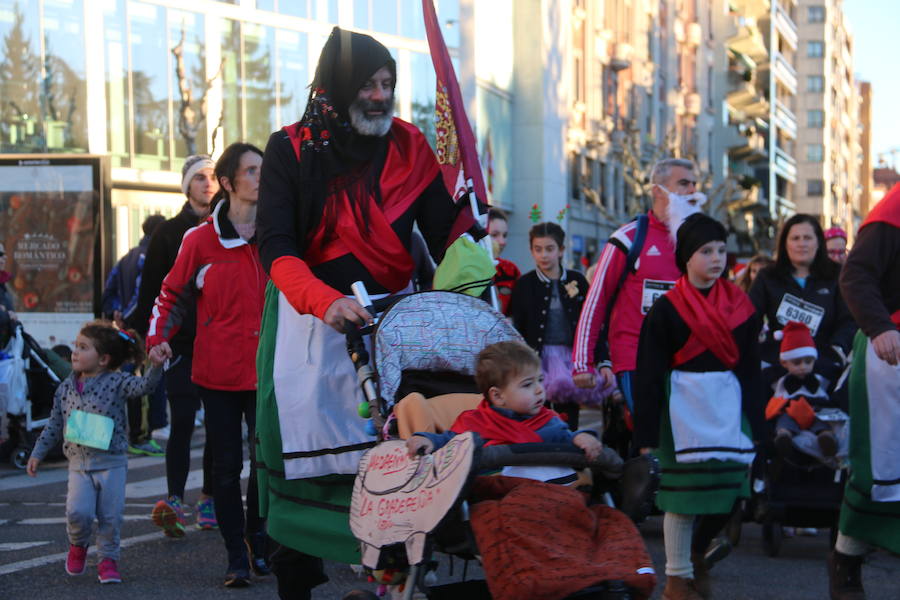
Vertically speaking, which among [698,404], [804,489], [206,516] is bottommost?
[206,516]

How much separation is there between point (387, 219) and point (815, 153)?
351 ft

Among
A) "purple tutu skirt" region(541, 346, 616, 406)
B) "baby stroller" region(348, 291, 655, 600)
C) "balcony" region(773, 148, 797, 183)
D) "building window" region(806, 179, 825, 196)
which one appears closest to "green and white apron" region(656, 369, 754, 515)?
"purple tutu skirt" region(541, 346, 616, 406)

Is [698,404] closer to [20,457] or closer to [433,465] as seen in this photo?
[433,465]

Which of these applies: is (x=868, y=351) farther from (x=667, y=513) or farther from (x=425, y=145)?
(x=425, y=145)

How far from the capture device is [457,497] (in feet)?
11.5

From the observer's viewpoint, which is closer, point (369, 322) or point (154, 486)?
point (369, 322)

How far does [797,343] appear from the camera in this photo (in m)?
7.56

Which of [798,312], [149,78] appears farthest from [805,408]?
[149,78]

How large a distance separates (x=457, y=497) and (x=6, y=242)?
481 inches

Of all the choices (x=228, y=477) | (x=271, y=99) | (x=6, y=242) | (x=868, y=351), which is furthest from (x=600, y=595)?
(x=271, y=99)

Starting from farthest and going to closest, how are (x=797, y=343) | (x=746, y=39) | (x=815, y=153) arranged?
1. (x=815, y=153)
2. (x=746, y=39)
3. (x=797, y=343)

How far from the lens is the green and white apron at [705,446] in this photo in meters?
6.07

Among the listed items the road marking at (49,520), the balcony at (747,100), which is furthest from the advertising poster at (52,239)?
the balcony at (747,100)

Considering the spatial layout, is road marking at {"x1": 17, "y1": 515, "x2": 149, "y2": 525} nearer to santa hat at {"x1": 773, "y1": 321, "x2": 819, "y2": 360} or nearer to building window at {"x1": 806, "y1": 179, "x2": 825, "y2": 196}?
santa hat at {"x1": 773, "y1": 321, "x2": 819, "y2": 360}
